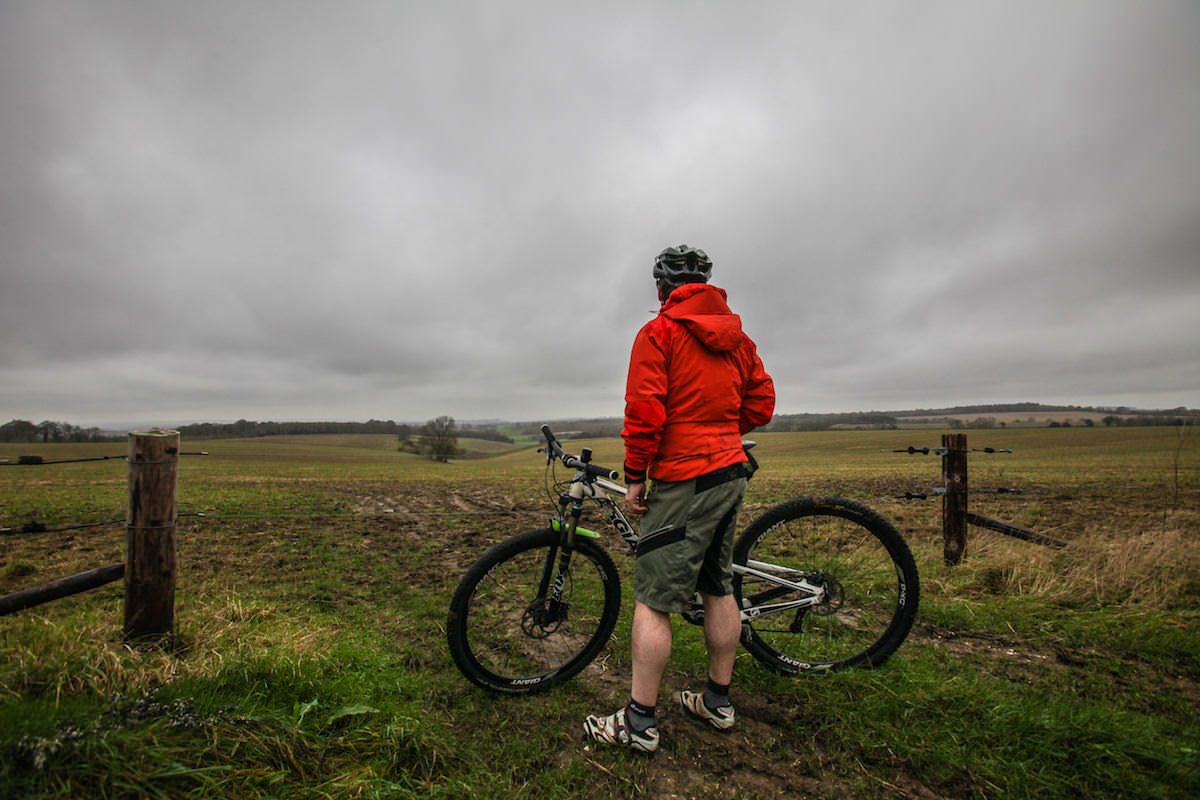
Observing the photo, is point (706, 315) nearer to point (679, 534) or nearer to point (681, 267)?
point (681, 267)

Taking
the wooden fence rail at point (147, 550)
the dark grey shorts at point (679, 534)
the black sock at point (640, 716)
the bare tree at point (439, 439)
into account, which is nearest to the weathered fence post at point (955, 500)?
the dark grey shorts at point (679, 534)

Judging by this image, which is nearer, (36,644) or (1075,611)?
(36,644)

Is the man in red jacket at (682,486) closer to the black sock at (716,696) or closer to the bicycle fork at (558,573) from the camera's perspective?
the black sock at (716,696)

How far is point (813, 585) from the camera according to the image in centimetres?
379

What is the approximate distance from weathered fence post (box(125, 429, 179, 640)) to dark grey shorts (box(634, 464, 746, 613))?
2974mm

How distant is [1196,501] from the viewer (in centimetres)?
1095

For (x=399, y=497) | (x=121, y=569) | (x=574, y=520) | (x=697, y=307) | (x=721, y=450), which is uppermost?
(x=697, y=307)

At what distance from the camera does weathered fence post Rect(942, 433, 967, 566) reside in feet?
19.1

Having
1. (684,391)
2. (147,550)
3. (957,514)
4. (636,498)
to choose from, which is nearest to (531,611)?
(636,498)

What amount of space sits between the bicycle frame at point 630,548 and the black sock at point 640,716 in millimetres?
800

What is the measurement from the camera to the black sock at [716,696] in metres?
2.94

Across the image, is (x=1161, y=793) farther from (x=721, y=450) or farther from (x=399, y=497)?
(x=399, y=497)

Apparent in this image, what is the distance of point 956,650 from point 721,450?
2765mm

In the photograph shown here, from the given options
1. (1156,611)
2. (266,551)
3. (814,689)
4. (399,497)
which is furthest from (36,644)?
(399,497)
